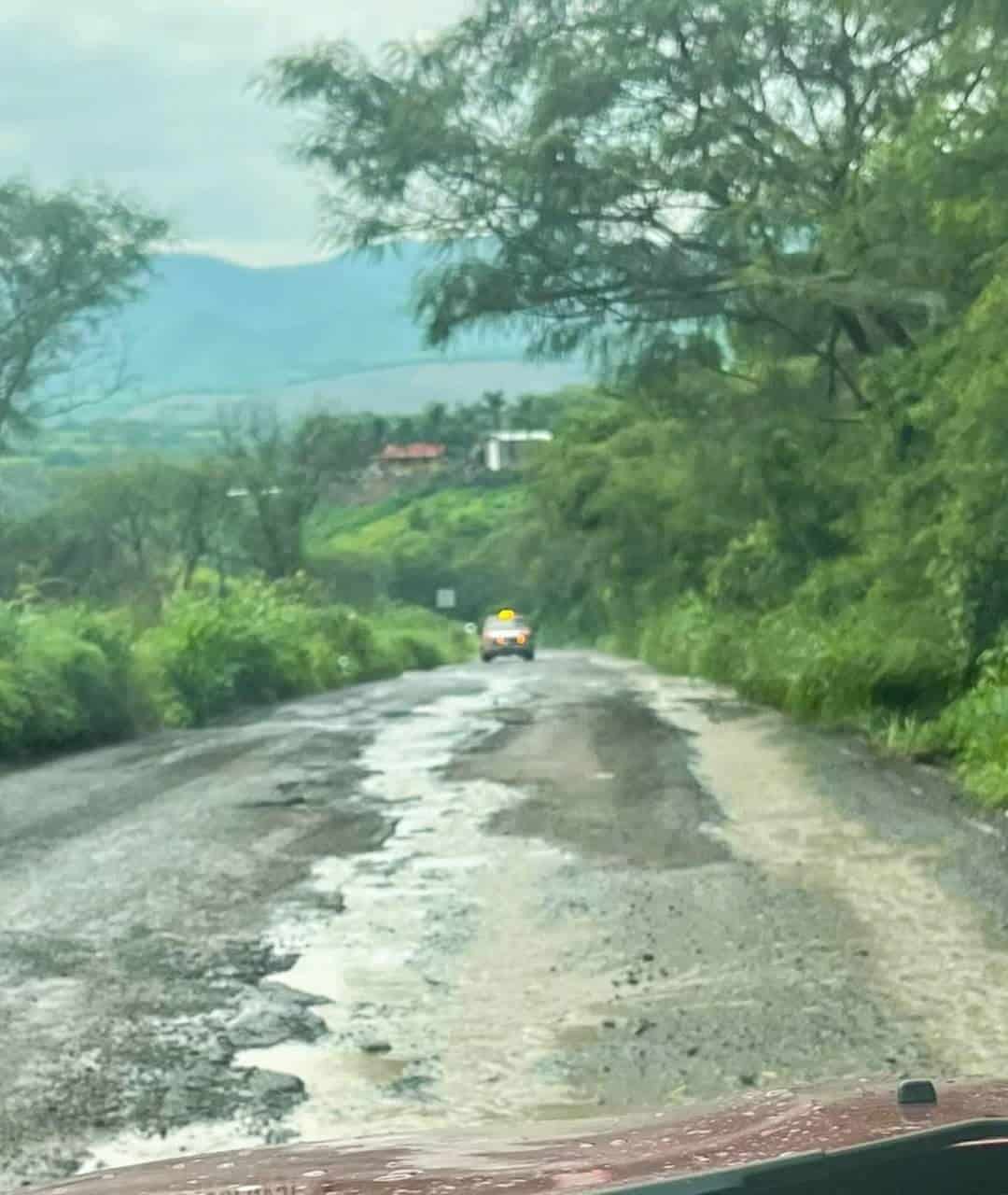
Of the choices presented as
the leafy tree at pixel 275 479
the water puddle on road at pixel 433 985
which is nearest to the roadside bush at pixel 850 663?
the water puddle on road at pixel 433 985

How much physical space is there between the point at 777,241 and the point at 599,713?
7476 millimetres

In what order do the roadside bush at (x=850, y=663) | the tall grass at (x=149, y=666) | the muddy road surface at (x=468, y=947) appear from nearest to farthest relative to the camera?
the muddy road surface at (x=468, y=947), the roadside bush at (x=850, y=663), the tall grass at (x=149, y=666)

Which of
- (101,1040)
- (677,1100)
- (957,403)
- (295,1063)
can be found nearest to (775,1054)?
(677,1100)

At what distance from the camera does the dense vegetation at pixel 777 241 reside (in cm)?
1599

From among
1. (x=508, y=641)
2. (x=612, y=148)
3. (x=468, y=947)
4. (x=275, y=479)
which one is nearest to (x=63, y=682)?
(x=612, y=148)

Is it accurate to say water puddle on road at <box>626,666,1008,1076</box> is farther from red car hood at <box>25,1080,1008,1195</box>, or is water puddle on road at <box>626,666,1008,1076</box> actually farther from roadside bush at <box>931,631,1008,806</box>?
red car hood at <box>25,1080,1008,1195</box>

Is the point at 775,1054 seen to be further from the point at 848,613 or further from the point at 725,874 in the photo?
the point at 848,613

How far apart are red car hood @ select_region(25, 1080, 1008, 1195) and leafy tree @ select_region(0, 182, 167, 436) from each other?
3254 centimetres

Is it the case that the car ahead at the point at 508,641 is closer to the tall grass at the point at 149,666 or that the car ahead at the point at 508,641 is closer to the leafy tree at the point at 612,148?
the tall grass at the point at 149,666

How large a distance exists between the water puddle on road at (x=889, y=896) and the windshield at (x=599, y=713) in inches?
1.8

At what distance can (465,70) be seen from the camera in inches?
783

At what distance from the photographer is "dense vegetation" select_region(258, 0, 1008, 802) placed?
52.5 feet

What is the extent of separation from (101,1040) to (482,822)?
20.3 feet

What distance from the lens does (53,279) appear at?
114 ft
